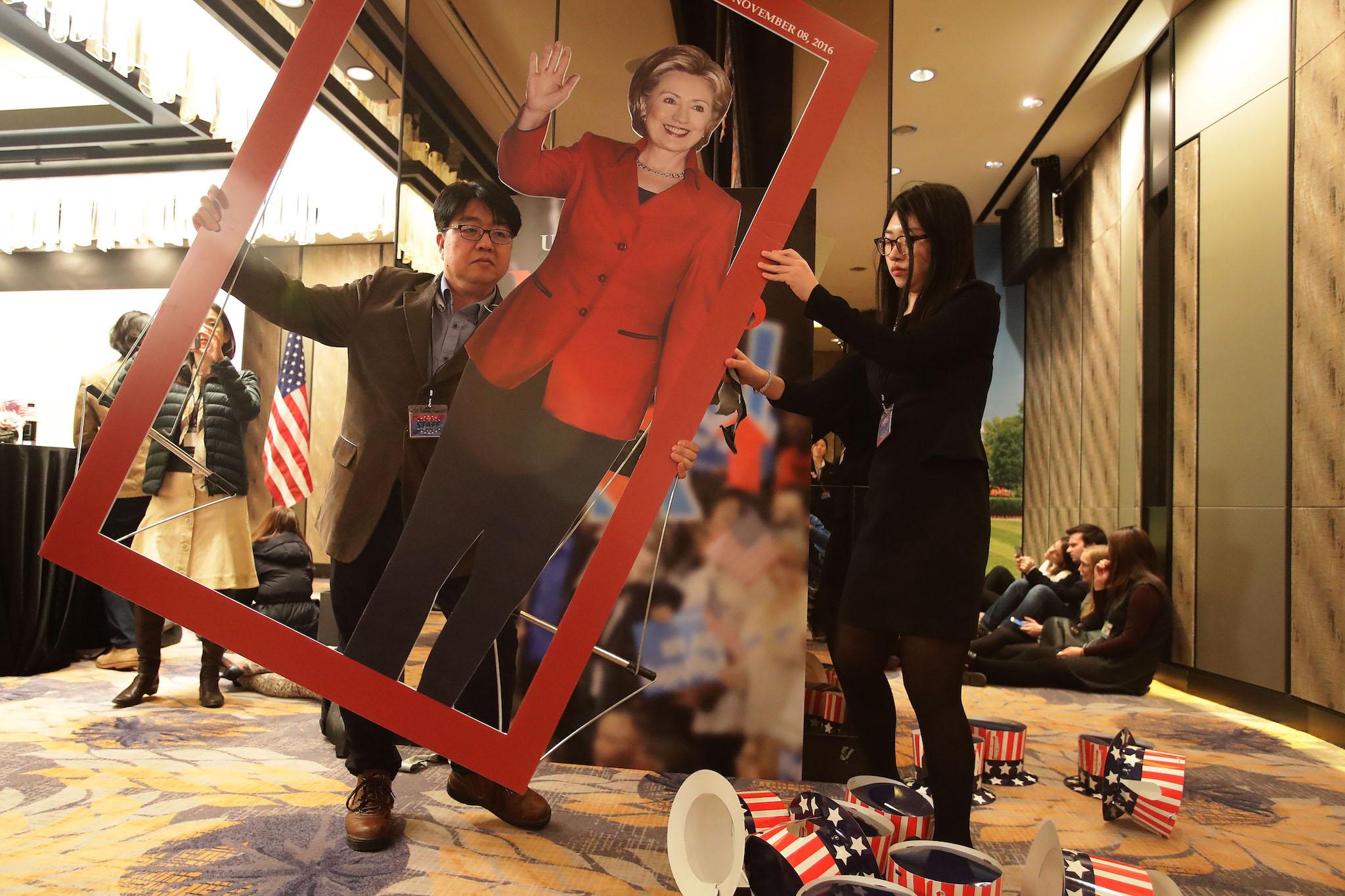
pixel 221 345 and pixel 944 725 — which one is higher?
pixel 221 345

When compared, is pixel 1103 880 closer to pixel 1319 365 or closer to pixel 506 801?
pixel 506 801

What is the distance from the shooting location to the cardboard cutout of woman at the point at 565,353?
1.28 m

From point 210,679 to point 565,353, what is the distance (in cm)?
251

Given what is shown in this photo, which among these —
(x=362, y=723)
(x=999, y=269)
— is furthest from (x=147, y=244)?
(x=999, y=269)

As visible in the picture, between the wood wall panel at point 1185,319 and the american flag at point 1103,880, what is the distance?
369cm

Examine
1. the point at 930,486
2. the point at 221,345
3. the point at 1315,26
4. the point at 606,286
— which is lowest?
the point at 930,486

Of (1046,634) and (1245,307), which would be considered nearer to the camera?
(1245,307)

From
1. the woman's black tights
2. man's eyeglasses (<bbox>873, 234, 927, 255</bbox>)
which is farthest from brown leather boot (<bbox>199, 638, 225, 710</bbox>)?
man's eyeglasses (<bbox>873, 234, 927, 255</bbox>)

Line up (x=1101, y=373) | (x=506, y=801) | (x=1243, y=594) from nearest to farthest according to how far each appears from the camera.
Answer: (x=506, y=801), (x=1243, y=594), (x=1101, y=373)

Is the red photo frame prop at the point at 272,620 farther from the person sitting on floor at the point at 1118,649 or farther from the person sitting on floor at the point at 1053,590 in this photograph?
the person sitting on floor at the point at 1053,590

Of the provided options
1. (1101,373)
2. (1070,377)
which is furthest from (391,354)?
(1070,377)

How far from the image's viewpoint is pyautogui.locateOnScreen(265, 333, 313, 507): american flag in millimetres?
1338

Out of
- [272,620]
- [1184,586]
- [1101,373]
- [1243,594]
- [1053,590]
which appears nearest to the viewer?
[272,620]

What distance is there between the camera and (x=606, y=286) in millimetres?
1293
